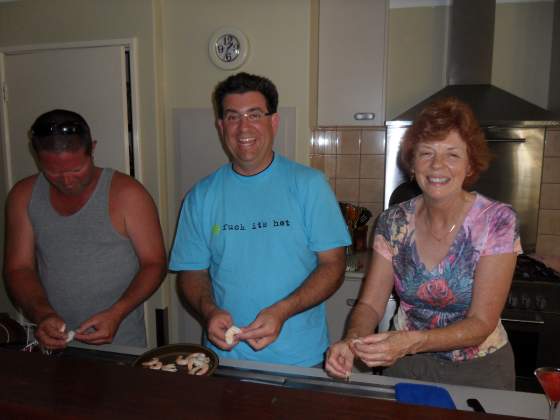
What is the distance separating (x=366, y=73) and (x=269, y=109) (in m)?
1.38

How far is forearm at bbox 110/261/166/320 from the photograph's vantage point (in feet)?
4.40

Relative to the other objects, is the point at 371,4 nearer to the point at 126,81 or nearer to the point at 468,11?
the point at 468,11

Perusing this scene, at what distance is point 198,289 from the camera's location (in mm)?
1425

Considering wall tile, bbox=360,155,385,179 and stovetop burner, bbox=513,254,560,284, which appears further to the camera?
wall tile, bbox=360,155,385,179

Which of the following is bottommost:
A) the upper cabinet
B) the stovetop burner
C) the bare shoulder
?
the stovetop burner

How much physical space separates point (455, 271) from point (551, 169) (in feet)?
6.56

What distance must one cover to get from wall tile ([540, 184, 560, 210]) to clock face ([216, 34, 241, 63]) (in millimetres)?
2065

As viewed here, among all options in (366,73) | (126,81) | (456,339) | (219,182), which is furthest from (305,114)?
(456,339)

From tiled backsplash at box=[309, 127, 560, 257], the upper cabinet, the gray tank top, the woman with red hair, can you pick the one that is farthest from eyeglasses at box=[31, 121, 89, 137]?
tiled backsplash at box=[309, 127, 560, 257]

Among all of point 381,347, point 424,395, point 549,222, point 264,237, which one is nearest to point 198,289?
point 264,237

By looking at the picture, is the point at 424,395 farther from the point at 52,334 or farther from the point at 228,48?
the point at 228,48

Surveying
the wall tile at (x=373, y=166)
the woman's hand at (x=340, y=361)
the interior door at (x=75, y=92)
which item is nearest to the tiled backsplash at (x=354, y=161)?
the wall tile at (x=373, y=166)

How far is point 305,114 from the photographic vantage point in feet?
8.38

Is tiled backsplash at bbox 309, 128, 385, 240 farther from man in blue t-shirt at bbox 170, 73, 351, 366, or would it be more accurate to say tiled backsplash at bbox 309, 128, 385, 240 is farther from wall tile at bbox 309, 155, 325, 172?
man in blue t-shirt at bbox 170, 73, 351, 366
